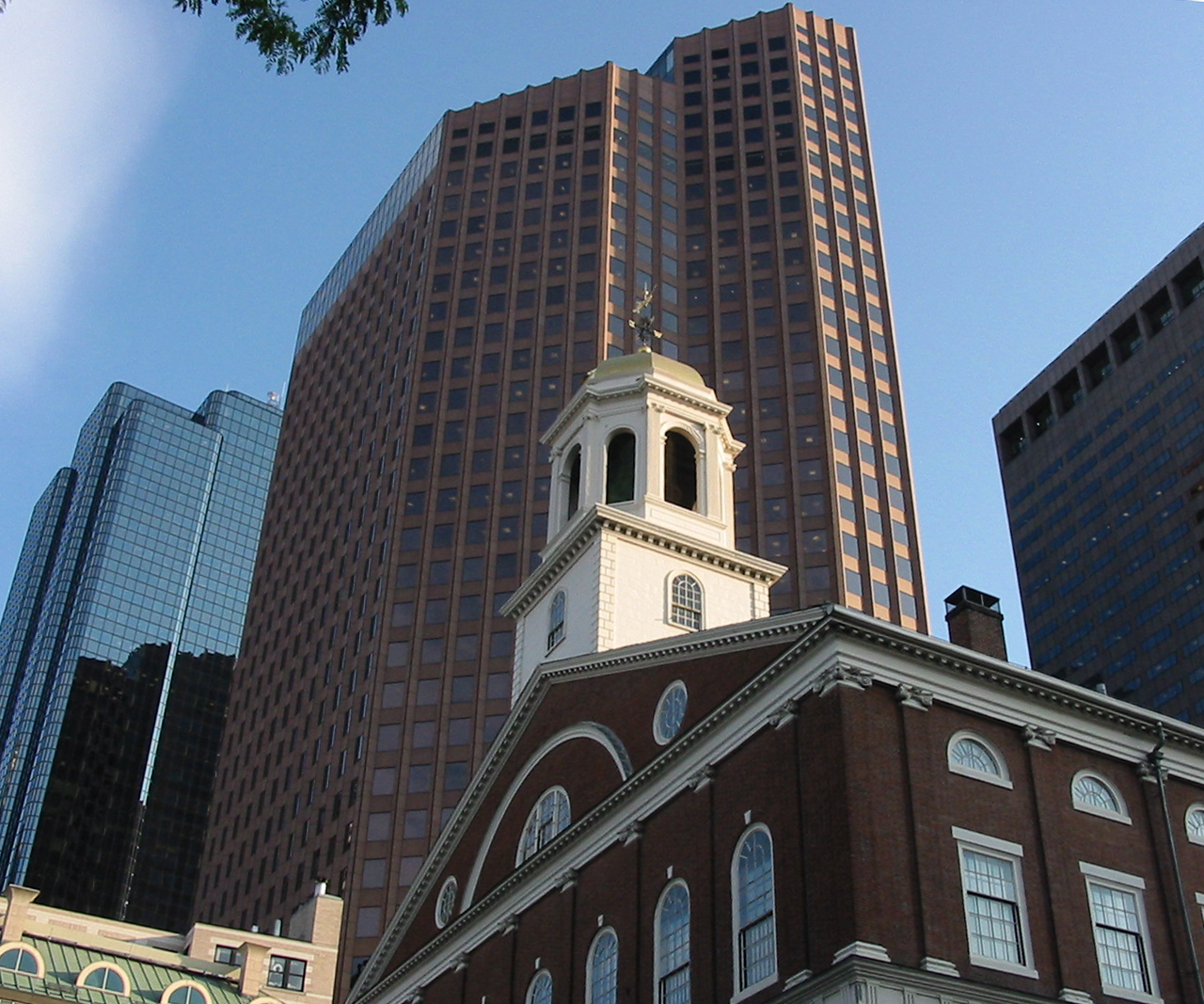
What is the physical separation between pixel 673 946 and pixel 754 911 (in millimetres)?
3517

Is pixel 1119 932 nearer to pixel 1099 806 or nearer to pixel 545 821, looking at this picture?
pixel 1099 806

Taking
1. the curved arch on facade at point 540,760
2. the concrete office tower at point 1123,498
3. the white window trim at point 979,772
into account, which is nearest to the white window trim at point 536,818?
the curved arch on facade at point 540,760

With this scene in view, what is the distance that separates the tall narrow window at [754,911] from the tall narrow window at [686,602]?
16584 millimetres

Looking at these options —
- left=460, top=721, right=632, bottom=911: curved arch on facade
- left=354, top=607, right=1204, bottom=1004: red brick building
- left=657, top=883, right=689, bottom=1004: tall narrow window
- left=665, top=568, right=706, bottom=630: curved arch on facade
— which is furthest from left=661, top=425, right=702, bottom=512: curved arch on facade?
left=657, top=883, right=689, bottom=1004: tall narrow window

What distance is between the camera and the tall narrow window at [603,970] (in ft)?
Result: 129

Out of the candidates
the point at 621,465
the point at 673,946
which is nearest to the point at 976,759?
the point at 673,946

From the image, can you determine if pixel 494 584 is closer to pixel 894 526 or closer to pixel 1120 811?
pixel 894 526

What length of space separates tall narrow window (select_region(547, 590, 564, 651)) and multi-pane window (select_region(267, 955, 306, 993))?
4087 cm

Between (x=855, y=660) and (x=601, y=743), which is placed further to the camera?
(x=601, y=743)

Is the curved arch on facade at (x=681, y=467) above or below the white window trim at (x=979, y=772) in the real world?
above

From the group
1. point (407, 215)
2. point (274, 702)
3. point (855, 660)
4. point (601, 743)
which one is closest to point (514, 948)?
point (601, 743)

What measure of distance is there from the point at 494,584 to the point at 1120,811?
7962 centimetres

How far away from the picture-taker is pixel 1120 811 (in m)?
36.7

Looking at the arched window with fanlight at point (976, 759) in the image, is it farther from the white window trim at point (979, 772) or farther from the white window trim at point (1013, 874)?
the white window trim at point (1013, 874)
